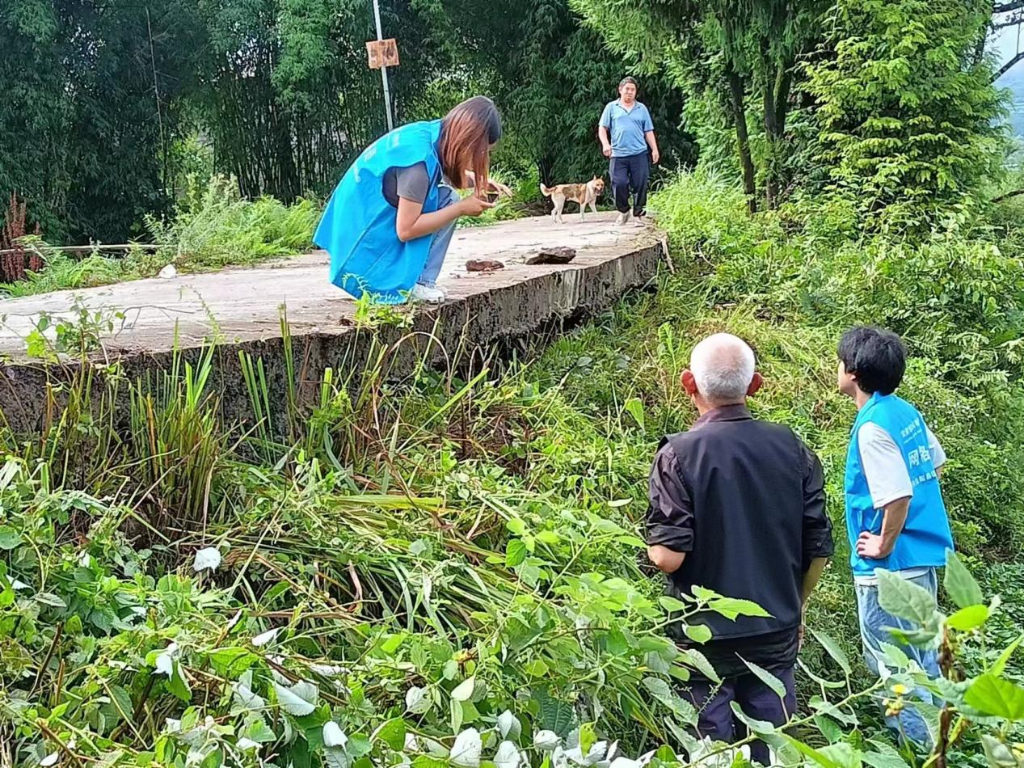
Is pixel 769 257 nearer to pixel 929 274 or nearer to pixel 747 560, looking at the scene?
pixel 929 274

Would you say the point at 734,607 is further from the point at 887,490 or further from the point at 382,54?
the point at 382,54

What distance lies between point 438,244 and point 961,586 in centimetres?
365

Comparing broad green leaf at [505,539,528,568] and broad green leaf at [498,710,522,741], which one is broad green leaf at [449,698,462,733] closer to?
broad green leaf at [498,710,522,741]

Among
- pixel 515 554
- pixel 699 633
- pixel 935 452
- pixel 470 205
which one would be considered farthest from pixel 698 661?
pixel 470 205

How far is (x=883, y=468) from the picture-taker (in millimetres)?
3387

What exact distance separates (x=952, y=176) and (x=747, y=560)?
326 inches

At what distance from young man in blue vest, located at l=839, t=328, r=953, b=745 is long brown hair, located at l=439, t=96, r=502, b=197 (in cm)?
166

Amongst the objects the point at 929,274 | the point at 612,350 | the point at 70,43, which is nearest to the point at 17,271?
the point at 70,43

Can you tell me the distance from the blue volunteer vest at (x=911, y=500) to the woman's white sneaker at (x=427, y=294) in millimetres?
1690

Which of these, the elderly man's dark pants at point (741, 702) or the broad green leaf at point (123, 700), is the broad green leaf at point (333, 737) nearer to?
the broad green leaf at point (123, 700)

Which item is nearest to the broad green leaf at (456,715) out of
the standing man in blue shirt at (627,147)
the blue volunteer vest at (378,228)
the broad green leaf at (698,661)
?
the broad green leaf at (698,661)

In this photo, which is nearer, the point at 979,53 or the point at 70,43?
the point at 979,53

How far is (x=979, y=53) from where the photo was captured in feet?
37.5

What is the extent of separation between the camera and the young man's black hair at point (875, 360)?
3.54 meters
